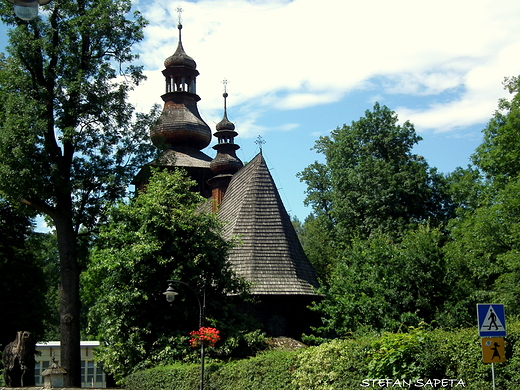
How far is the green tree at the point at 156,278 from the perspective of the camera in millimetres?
18906

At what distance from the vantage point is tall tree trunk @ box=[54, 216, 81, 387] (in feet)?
66.6

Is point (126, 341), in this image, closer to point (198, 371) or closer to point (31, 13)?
point (198, 371)

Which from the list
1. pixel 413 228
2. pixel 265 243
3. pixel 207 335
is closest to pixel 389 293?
pixel 265 243

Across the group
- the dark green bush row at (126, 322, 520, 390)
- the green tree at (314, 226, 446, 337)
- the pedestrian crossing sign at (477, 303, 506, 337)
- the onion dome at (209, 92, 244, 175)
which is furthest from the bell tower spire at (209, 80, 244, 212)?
the pedestrian crossing sign at (477, 303, 506, 337)

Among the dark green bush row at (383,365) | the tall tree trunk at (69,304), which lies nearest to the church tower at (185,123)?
the tall tree trunk at (69,304)

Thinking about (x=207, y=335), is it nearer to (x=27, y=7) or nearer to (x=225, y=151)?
A: (x=27, y=7)

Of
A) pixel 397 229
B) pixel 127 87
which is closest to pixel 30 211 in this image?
pixel 127 87

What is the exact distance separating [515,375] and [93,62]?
59.8ft

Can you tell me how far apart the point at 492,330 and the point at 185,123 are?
108 ft

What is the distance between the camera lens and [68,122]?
21.3m

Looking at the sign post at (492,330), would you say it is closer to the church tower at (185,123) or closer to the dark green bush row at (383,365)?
the dark green bush row at (383,365)

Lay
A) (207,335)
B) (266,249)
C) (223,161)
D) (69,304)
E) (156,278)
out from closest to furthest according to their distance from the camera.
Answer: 1. (207,335)
2. (156,278)
3. (69,304)
4. (266,249)
5. (223,161)

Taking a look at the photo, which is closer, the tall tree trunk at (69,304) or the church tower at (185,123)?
the tall tree trunk at (69,304)

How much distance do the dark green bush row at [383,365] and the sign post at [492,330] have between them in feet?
2.48
